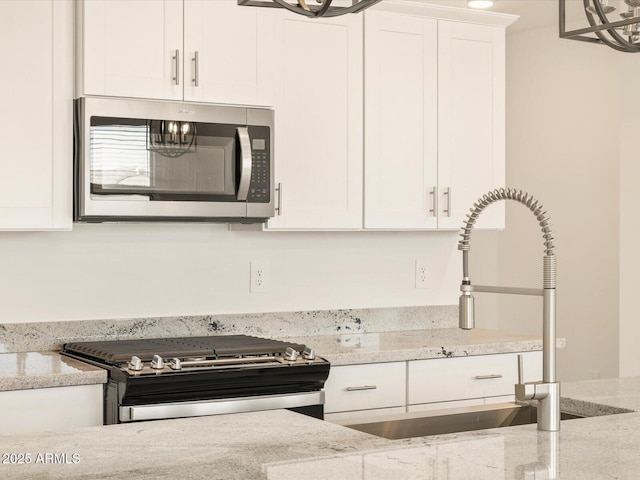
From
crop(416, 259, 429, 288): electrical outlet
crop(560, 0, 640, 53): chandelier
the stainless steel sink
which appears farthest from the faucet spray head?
crop(416, 259, 429, 288): electrical outlet

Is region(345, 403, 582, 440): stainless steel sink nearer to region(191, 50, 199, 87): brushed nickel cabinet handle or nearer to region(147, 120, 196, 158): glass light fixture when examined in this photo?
region(147, 120, 196, 158): glass light fixture

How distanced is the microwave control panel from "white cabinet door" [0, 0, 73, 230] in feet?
2.30

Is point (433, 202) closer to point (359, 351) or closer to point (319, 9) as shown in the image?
point (359, 351)

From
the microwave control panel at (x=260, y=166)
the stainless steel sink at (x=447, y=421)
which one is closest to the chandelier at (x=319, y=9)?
the stainless steel sink at (x=447, y=421)

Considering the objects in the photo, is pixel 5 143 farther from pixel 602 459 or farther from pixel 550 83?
pixel 550 83

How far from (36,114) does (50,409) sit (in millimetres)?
1054

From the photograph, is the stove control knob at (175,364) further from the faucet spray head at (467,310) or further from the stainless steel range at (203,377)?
the faucet spray head at (467,310)

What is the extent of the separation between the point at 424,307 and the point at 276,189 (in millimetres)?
1089

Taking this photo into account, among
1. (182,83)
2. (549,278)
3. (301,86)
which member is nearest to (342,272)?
(301,86)

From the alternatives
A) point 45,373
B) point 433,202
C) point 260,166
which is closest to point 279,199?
point 260,166

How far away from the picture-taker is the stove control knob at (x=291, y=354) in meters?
3.14

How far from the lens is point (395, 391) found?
3.48m

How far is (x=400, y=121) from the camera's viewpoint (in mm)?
3877

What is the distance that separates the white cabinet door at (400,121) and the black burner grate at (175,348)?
0.83 metres
